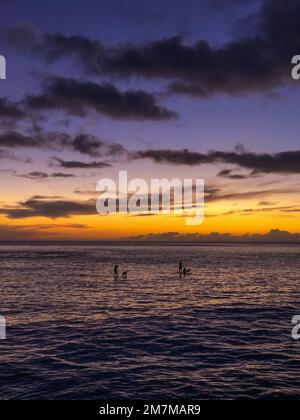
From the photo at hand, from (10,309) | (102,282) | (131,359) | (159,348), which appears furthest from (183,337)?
(102,282)

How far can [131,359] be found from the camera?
24.6 m

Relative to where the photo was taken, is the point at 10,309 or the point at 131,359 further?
the point at 10,309

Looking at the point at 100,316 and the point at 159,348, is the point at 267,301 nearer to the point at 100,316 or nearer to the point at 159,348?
the point at 100,316

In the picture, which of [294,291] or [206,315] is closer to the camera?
[206,315]

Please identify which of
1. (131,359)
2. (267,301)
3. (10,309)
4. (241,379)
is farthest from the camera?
(267,301)

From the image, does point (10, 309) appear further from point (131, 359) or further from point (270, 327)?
point (270, 327)

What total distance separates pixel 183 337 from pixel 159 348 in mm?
3404

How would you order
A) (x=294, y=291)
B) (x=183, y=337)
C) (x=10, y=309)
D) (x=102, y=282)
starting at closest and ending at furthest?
(x=183, y=337) → (x=10, y=309) → (x=294, y=291) → (x=102, y=282)

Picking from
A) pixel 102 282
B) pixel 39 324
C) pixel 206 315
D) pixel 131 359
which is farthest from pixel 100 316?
pixel 102 282
